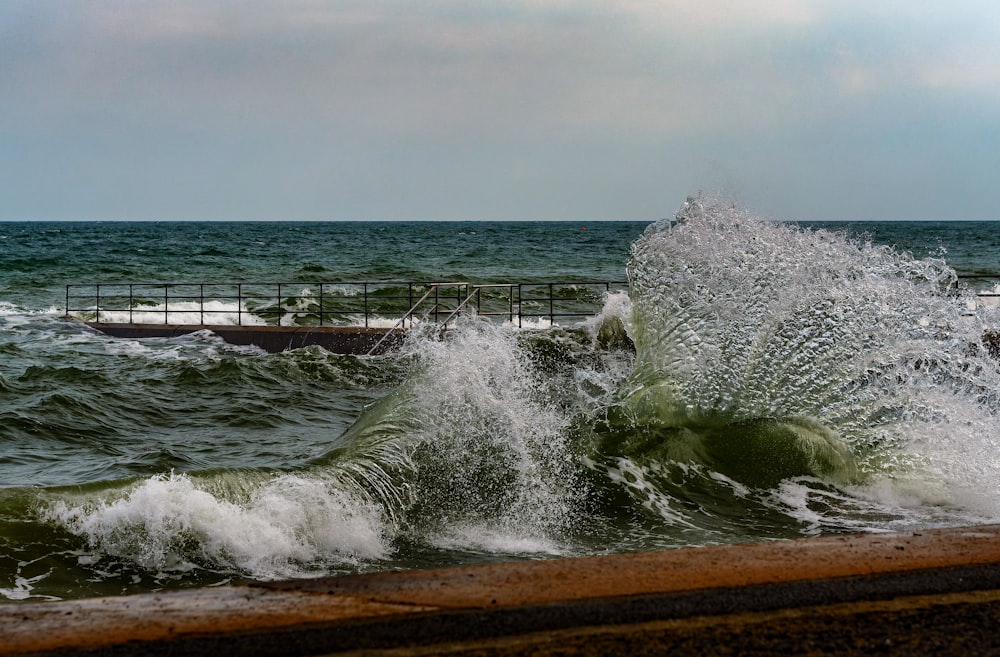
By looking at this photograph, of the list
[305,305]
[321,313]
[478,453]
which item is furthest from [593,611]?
[305,305]

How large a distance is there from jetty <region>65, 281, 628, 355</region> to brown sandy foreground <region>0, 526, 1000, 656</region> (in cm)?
1105

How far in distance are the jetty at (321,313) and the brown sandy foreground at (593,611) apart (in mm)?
11052

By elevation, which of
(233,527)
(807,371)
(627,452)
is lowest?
(233,527)

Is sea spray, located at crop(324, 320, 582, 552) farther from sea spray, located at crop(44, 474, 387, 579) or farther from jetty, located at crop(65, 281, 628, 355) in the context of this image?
jetty, located at crop(65, 281, 628, 355)

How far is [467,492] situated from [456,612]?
3.90 m

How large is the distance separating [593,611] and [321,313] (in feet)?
55.2

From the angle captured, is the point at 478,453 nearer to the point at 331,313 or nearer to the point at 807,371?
the point at 807,371

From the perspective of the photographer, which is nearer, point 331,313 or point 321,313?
point 321,313

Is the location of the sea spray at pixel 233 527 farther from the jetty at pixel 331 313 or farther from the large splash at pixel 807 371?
the jetty at pixel 331 313

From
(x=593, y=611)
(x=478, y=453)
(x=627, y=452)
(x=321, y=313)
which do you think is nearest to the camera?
(x=593, y=611)

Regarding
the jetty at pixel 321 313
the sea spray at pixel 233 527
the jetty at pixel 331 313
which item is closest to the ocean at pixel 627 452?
the sea spray at pixel 233 527

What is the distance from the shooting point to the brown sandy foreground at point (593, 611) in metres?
2.70

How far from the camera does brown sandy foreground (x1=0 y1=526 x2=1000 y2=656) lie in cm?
270

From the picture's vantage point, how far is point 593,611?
2.92 m
